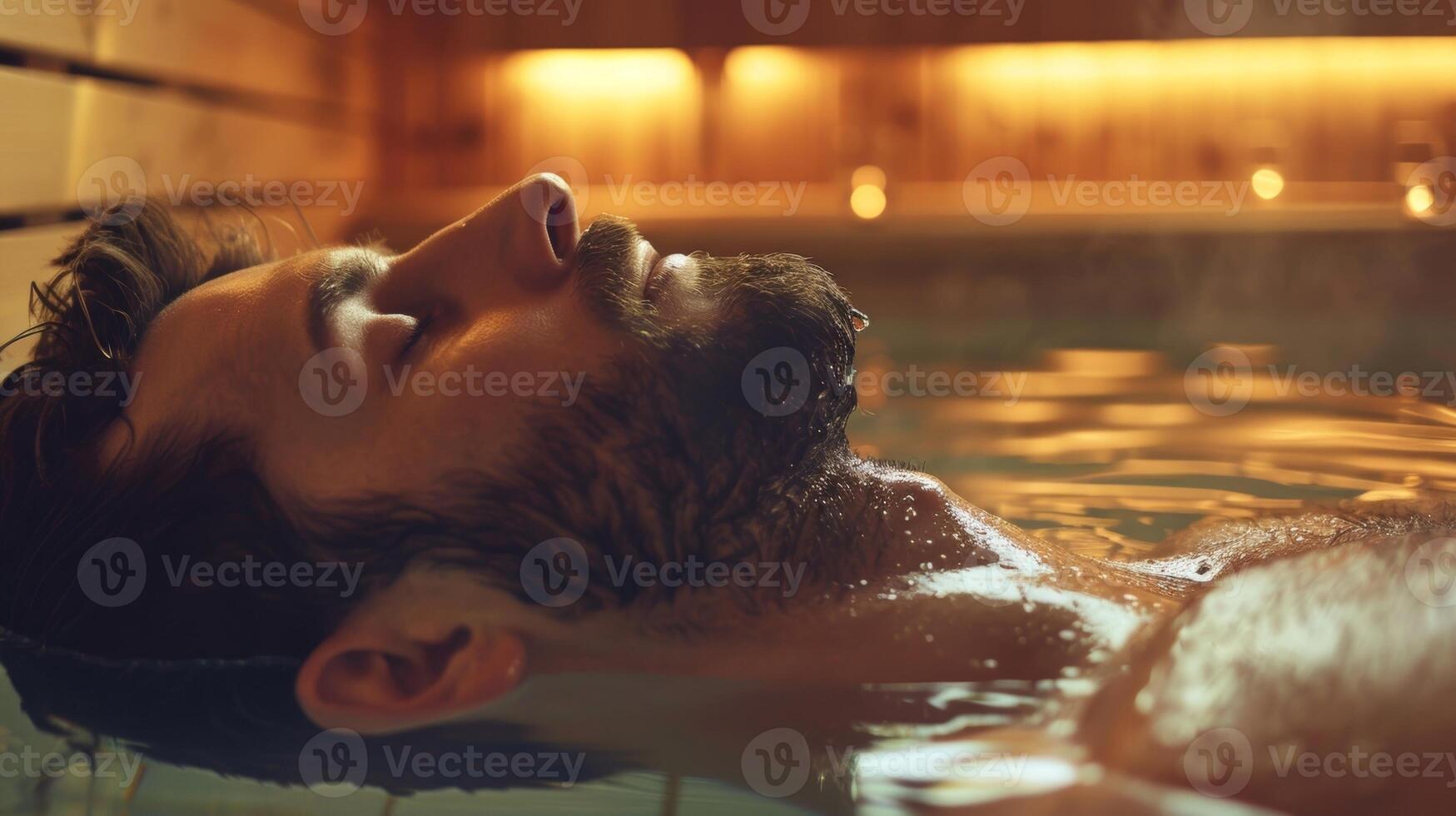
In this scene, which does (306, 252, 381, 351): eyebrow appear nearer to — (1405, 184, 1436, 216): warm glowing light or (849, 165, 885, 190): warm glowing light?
(849, 165, 885, 190): warm glowing light

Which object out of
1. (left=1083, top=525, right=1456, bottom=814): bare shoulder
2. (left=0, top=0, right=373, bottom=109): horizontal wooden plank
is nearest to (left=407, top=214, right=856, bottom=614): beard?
(left=1083, top=525, right=1456, bottom=814): bare shoulder

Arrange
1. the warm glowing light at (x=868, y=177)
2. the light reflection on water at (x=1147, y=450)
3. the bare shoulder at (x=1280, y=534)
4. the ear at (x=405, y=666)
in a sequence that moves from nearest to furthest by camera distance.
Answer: the ear at (x=405, y=666) → the bare shoulder at (x=1280, y=534) → the light reflection on water at (x=1147, y=450) → the warm glowing light at (x=868, y=177)

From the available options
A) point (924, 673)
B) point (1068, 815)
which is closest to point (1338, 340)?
point (924, 673)

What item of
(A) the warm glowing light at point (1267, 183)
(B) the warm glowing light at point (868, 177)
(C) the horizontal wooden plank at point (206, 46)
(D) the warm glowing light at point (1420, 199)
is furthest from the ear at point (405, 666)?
(A) the warm glowing light at point (1267, 183)

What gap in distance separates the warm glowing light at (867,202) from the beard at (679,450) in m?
3.11

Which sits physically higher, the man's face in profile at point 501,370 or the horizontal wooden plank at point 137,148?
the horizontal wooden plank at point 137,148

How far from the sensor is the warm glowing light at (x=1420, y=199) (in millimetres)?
4078

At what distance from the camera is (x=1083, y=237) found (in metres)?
4.00

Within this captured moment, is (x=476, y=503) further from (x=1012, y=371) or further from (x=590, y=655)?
(x=1012, y=371)

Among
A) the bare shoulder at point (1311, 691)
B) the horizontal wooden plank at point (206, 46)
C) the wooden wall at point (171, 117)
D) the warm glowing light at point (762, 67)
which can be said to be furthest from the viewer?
the warm glowing light at point (762, 67)

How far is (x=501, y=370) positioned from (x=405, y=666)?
0.92 feet

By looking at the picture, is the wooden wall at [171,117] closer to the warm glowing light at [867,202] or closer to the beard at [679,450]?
the beard at [679,450]

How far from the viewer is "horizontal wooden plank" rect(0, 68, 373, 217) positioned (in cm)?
237

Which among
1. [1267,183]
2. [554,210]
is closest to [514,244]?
[554,210]
